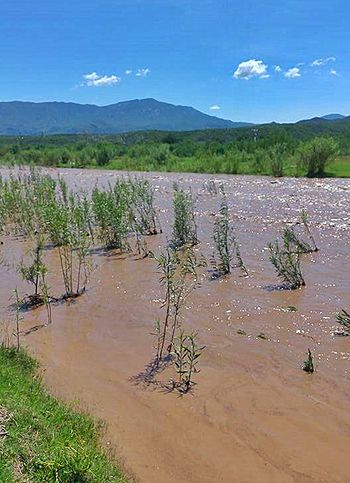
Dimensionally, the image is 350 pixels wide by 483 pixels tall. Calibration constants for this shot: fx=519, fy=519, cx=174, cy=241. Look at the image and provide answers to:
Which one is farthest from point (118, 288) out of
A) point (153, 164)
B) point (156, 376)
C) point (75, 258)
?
point (153, 164)

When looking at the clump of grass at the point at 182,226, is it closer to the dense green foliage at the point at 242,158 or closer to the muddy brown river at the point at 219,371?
the muddy brown river at the point at 219,371

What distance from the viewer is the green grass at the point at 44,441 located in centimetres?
346

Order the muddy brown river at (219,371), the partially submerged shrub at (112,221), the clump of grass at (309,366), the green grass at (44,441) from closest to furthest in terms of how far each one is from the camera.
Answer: the green grass at (44,441) < the muddy brown river at (219,371) < the clump of grass at (309,366) < the partially submerged shrub at (112,221)

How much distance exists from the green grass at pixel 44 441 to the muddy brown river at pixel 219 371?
349 millimetres

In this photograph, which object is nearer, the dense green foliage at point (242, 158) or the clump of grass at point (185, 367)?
the clump of grass at point (185, 367)

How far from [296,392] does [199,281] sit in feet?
13.0

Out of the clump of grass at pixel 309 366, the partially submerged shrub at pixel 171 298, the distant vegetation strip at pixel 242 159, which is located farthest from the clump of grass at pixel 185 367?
the distant vegetation strip at pixel 242 159

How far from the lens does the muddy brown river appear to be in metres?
4.43

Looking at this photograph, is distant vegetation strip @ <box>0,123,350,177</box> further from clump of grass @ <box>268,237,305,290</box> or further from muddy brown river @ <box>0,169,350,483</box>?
clump of grass @ <box>268,237,305,290</box>

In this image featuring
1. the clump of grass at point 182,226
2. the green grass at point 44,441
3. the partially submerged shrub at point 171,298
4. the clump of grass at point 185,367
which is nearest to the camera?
the green grass at point 44,441

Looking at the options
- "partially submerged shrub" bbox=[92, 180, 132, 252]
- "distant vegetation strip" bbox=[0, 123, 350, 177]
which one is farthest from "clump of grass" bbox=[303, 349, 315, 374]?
"distant vegetation strip" bbox=[0, 123, 350, 177]

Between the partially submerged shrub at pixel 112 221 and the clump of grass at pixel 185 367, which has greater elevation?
the partially submerged shrub at pixel 112 221

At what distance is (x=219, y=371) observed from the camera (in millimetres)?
5918

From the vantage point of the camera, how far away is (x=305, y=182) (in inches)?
974
